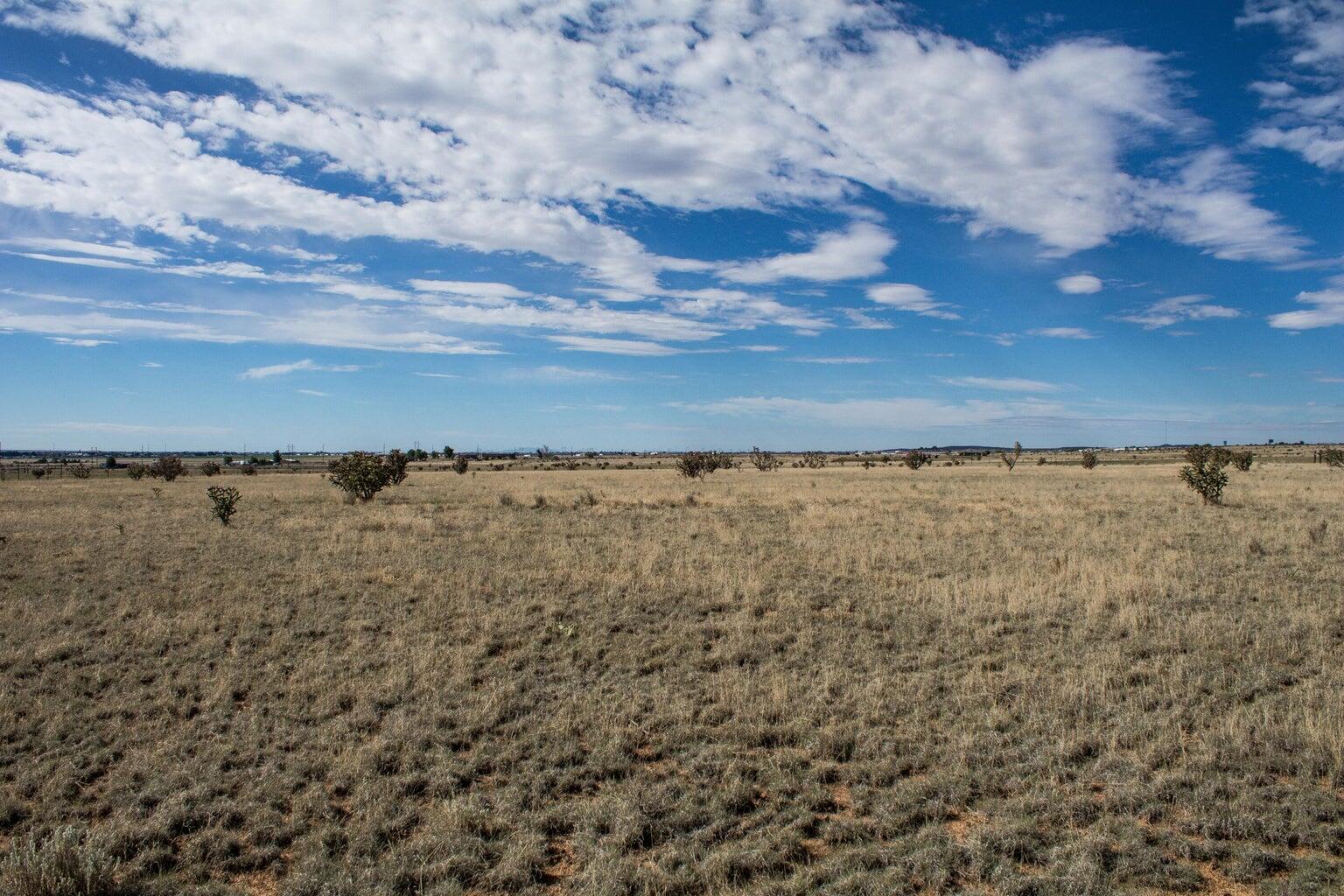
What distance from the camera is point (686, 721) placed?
8.21m

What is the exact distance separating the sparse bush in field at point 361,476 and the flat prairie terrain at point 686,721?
1751cm

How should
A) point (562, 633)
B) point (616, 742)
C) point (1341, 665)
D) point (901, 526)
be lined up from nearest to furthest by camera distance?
point (616, 742), point (1341, 665), point (562, 633), point (901, 526)

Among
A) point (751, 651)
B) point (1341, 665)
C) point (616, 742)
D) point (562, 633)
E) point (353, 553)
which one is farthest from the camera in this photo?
point (353, 553)

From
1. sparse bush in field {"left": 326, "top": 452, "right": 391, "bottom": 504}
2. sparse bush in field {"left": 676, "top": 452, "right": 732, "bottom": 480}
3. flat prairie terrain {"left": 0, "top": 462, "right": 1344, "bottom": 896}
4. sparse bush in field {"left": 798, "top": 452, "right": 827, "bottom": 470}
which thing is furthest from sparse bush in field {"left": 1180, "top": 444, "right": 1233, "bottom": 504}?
sparse bush in field {"left": 798, "top": 452, "right": 827, "bottom": 470}

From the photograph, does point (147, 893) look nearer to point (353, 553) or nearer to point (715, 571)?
point (715, 571)

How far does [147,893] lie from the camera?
5.31 m

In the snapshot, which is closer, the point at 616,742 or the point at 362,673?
the point at 616,742

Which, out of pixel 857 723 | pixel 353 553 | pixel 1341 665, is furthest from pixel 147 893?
pixel 353 553

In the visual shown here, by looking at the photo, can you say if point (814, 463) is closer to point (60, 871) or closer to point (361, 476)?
point (361, 476)

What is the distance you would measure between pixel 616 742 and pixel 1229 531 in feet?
69.8

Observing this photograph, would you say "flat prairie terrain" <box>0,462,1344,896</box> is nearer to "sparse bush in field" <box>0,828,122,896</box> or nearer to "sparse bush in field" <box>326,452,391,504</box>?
"sparse bush in field" <box>0,828,122,896</box>

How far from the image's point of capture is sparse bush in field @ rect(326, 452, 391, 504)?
3541cm

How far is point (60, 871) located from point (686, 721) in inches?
211

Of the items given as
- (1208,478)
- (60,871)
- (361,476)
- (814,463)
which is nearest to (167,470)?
(361,476)
